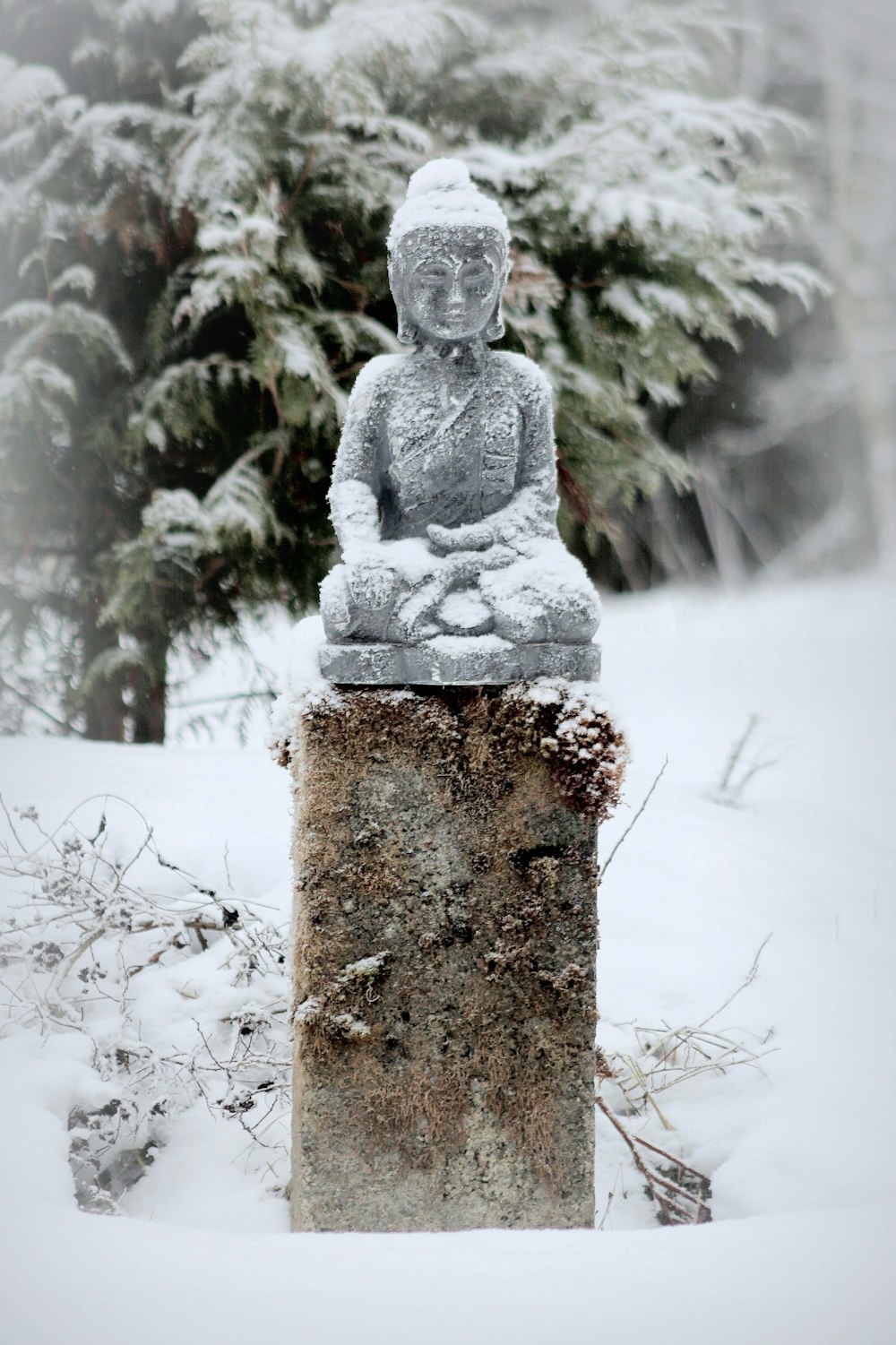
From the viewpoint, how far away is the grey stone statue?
1881 millimetres

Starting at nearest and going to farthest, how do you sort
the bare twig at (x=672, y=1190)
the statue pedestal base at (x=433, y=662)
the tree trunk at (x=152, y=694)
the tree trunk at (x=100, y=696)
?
1. the statue pedestal base at (x=433, y=662)
2. the bare twig at (x=672, y=1190)
3. the tree trunk at (x=152, y=694)
4. the tree trunk at (x=100, y=696)

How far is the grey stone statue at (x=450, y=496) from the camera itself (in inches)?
74.0

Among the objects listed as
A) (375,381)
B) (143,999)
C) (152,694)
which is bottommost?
(143,999)

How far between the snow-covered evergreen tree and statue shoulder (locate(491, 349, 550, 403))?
188 centimetres

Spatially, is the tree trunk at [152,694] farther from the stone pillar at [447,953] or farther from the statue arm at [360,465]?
the stone pillar at [447,953]

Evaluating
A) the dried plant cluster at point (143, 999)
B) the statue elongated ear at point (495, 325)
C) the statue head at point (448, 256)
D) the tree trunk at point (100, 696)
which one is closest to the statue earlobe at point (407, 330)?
the statue head at point (448, 256)

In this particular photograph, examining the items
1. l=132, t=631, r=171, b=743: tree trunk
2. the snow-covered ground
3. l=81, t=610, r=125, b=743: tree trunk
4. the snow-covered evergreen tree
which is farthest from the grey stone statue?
l=81, t=610, r=125, b=743: tree trunk

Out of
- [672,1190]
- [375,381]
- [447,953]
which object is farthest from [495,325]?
[672,1190]

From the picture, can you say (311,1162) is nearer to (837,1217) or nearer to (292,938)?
(292,938)

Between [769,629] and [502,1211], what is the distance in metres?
6.28

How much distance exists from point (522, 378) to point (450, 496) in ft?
0.96

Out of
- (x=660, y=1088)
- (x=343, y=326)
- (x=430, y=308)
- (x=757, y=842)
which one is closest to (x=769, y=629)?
(x=757, y=842)

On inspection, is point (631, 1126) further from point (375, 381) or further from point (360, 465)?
point (375, 381)

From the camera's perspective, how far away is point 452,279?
1.98 metres
